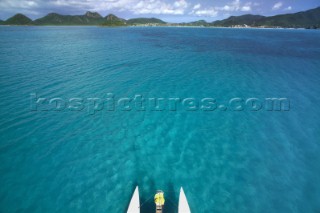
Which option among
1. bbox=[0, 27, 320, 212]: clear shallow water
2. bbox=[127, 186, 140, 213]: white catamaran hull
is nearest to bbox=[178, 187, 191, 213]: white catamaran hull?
bbox=[0, 27, 320, 212]: clear shallow water

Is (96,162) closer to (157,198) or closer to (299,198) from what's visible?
(157,198)

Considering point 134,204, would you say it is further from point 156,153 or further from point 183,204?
point 156,153

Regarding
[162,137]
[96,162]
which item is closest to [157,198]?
[96,162]

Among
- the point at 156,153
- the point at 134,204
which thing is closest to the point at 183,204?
the point at 134,204

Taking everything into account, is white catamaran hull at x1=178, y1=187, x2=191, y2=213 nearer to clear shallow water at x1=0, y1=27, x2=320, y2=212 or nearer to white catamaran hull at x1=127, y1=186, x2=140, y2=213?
clear shallow water at x1=0, y1=27, x2=320, y2=212

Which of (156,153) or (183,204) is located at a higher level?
(156,153)

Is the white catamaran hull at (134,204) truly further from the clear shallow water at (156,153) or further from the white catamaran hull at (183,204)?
the white catamaran hull at (183,204)

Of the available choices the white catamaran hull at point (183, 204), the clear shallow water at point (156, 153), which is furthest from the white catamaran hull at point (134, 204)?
the white catamaran hull at point (183, 204)

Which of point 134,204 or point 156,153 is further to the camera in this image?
point 156,153

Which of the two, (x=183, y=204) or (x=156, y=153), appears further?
(x=156, y=153)

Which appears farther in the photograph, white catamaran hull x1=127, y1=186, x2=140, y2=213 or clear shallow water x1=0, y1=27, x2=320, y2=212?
clear shallow water x1=0, y1=27, x2=320, y2=212

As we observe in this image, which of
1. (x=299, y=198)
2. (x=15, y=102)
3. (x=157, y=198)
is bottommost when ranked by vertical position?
(x=299, y=198)
